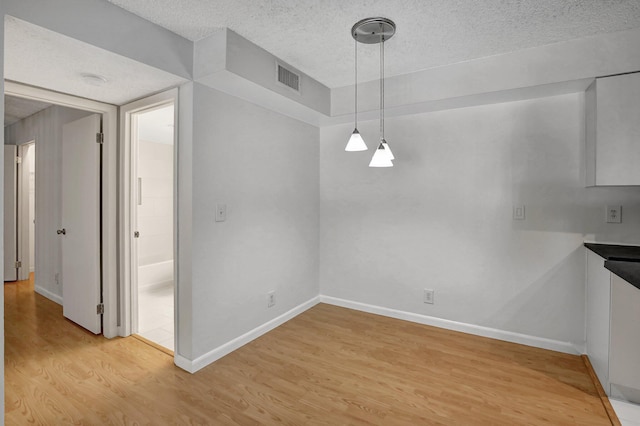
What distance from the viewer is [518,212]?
9.12 ft

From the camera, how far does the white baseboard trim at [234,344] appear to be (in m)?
2.36

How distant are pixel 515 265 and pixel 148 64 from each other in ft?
11.0

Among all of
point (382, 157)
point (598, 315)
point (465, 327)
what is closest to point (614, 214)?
point (598, 315)

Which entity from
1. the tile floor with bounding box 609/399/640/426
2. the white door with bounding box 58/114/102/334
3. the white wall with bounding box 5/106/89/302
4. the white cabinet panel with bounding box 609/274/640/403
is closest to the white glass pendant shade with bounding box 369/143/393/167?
the white cabinet panel with bounding box 609/274/640/403

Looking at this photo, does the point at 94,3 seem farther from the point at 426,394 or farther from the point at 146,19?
the point at 426,394

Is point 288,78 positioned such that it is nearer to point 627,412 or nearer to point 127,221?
point 127,221

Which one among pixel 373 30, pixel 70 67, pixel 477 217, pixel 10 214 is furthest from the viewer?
pixel 10 214

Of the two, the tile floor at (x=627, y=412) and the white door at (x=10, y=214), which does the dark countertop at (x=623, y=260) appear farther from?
the white door at (x=10, y=214)

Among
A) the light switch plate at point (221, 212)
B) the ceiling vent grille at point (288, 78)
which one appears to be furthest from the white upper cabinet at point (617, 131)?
the light switch plate at point (221, 212)

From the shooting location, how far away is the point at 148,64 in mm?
2041

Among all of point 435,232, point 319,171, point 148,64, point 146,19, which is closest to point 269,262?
point 319,171

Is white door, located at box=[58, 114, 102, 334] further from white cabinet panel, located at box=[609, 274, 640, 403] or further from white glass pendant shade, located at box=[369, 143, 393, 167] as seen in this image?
white cabinet panel, located at box=[609, 274, 640, 403]

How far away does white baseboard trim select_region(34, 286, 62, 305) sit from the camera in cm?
375

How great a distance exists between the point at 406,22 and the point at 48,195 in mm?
4502
